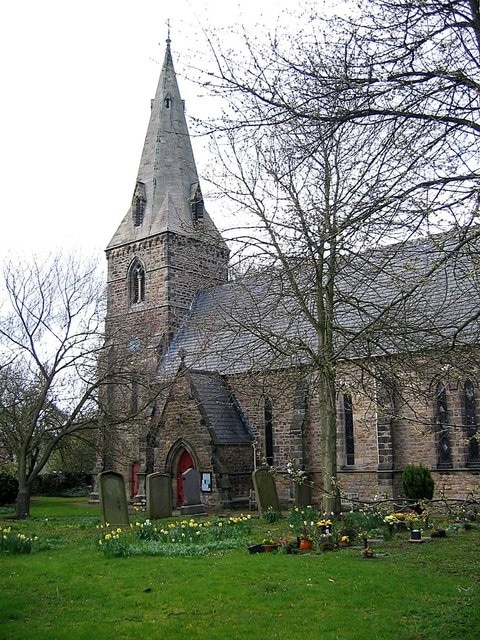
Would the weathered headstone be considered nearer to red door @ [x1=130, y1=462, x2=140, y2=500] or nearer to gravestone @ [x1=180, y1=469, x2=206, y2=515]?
gravestone @ [x1=180, y1=469, x2=206, y2=515]

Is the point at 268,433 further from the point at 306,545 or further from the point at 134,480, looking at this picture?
the point at 306,545

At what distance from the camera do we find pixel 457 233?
21.3ft

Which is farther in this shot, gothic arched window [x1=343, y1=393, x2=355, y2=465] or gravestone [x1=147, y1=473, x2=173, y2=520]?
gothic arched window [x1=343, y1=393, x2=355, y2=465]

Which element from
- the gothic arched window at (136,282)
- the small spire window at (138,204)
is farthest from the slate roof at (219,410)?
the small spire window at (138,204)

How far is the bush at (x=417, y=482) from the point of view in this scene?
743 inches

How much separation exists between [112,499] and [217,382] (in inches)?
397

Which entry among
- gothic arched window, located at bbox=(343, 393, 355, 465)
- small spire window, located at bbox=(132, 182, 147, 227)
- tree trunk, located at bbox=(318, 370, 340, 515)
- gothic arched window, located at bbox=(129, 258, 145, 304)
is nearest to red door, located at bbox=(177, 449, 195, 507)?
gothic arched window, located at bbox=(343, 393, 355, 465)

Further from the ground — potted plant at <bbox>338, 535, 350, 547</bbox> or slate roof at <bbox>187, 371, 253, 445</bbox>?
slate roof at <bbox>187, 371, 253, 445</bbox>

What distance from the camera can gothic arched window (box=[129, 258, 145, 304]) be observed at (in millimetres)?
31922

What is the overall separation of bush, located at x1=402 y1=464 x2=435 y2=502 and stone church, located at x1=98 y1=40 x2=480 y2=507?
82 centimetres

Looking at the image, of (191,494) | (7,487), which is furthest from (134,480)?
(191,494)

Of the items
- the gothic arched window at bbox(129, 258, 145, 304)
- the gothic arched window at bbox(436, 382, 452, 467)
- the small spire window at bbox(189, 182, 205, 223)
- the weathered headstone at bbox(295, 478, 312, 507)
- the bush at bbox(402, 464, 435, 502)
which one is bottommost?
the weathered headstone at bbox(295, 478, 312, 507)

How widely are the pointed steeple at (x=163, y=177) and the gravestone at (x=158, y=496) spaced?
50.8 feet

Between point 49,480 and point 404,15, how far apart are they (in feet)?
114
